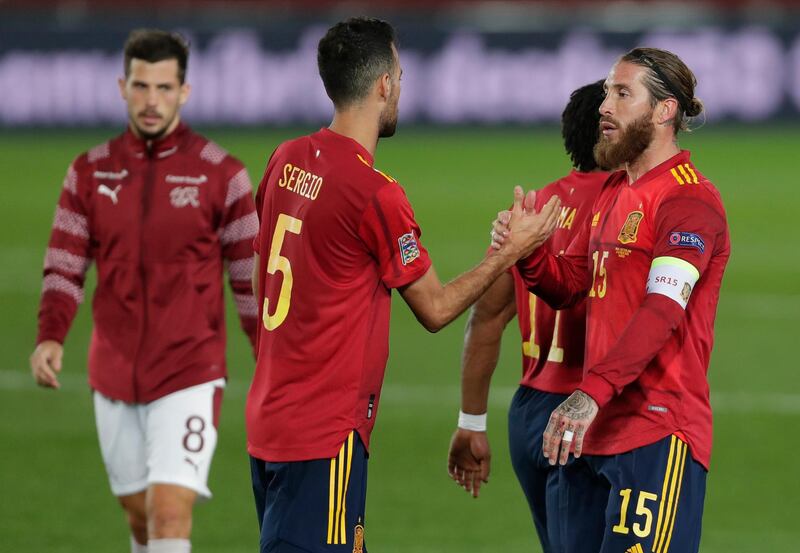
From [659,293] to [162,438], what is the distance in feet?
8.13

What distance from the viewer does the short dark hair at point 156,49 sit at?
21.8ft

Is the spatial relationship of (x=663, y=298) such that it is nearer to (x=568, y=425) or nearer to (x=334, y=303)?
(x=568, y=425)

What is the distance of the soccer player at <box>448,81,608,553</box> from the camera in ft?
17.9

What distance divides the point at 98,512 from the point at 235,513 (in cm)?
78

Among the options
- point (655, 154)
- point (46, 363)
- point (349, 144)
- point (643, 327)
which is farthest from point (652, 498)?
point (46, 363)

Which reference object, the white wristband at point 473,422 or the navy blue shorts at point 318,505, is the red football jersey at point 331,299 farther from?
the white wristband at point 473,422

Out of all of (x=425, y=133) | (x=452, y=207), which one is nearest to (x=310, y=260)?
(x=452, y=207)

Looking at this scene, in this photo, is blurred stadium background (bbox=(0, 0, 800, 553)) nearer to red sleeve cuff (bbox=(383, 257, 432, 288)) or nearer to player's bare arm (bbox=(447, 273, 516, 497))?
player's bare arm (bbox=(447, 273, 516, 497))

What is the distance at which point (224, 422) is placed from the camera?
1036cm

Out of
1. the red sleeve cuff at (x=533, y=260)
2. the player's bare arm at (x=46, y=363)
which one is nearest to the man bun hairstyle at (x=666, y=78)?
the red sleeve cuff at (x=533, y=260)

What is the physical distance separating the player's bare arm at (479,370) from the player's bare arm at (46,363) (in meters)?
1.70

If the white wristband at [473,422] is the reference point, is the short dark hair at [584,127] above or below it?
above

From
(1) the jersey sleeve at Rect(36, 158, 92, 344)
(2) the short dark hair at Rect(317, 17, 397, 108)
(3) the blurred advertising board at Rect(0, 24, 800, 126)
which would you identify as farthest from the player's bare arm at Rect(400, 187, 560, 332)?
(3) the blurred advertising board at Rect(0, 24, 800, 126)

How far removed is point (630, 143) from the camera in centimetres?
488
